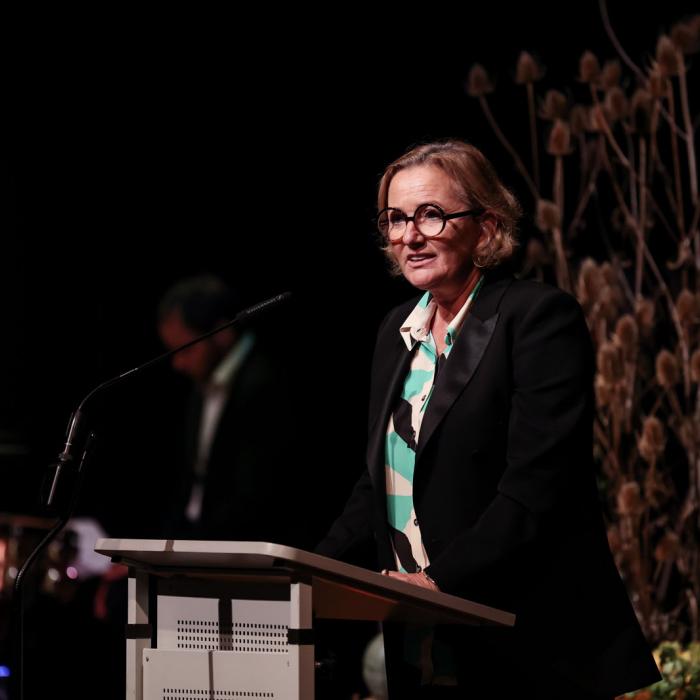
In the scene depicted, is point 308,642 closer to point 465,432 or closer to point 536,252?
point 465,432

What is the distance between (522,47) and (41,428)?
233 cm

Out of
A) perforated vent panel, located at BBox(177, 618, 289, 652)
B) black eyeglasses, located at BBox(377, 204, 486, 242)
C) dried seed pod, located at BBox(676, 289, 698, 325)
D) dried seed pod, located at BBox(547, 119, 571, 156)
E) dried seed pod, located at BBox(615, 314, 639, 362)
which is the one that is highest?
dried seed pod, located at BBox(547, 119, 571, 156)

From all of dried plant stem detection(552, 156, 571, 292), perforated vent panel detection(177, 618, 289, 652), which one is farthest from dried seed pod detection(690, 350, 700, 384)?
perforated vent panel detection(177, 618, 289, 652)

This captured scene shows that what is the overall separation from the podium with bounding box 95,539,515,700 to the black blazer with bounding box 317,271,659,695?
0.15 meters

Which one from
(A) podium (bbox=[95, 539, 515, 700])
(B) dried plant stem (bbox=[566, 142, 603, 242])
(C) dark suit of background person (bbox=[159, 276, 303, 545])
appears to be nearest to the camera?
(A) podium (bbox=[95, 539, 515, 700])

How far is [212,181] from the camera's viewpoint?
464 cm

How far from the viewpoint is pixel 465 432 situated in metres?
1.89

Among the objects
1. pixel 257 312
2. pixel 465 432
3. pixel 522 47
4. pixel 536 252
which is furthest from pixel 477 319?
pixel 522 47

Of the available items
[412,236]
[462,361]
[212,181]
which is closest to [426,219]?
[412,236]

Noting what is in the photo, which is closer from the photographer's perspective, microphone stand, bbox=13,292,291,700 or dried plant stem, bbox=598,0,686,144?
microphone stand, bbox=13,292,291,700

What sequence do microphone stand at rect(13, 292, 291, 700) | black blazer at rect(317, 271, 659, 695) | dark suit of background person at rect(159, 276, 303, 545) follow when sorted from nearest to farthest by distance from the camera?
1. microphone stand at rect(13, 292, 291, 700)
2. black blazer at rect(317, 271, 659, 695)
3. dark suit of background person at rect(159, 276, 303, 545)

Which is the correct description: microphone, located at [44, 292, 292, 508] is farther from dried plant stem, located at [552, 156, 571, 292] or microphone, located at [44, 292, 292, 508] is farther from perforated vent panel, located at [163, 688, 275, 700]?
dried plant stem, located at [552, 156, 571, 292]

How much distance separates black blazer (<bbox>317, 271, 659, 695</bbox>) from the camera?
1.81 meters

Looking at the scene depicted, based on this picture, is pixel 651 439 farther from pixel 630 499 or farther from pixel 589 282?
pixel 589 282
